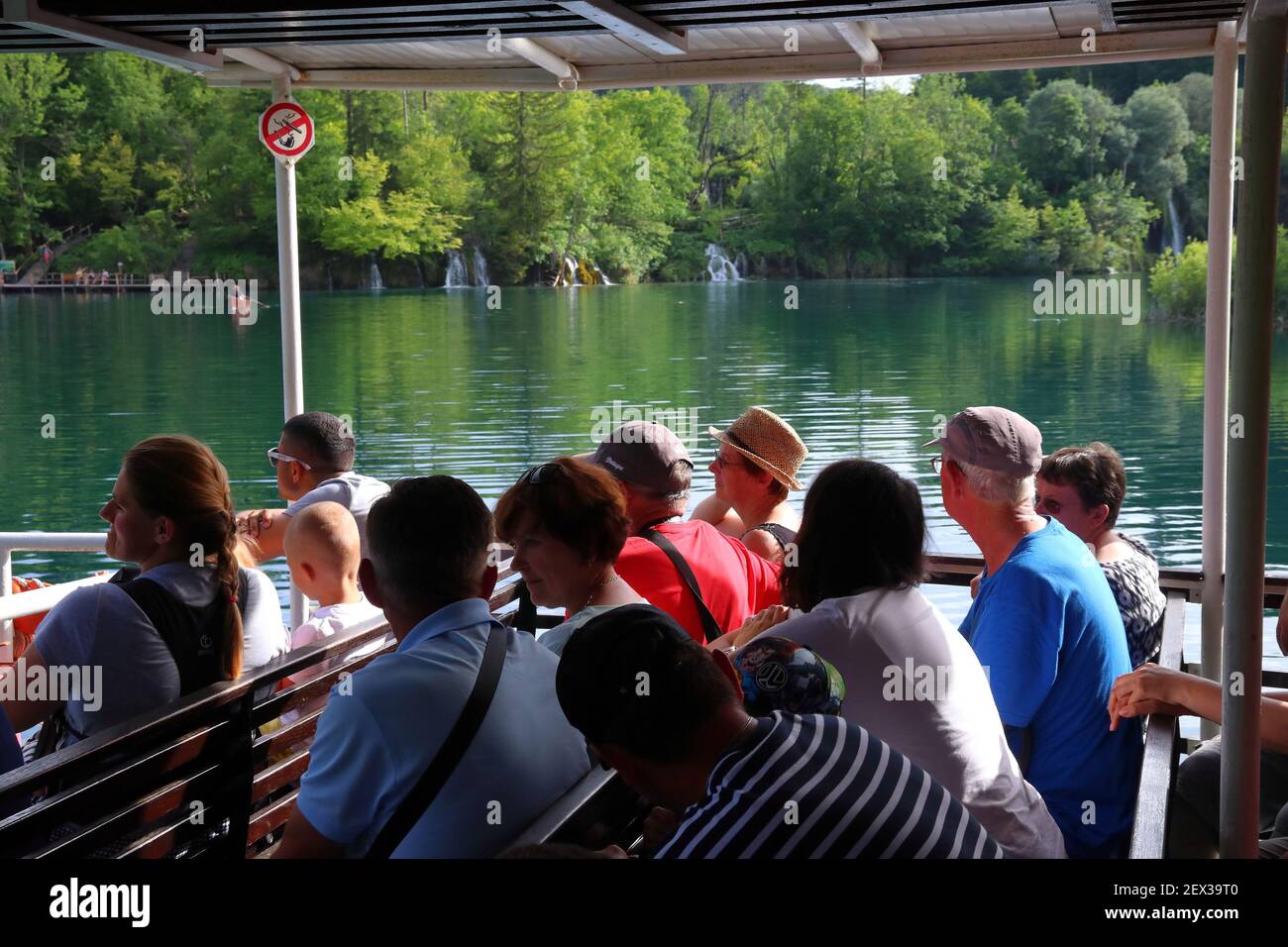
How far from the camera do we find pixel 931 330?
143ft

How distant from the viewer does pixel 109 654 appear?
92.7 inches

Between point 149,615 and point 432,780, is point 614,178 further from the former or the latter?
point 432,780

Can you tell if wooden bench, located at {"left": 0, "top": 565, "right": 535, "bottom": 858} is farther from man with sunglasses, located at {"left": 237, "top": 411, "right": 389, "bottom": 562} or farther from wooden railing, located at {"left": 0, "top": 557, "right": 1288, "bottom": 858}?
man with sunglasses, located at {"left": 237, "top": 411, "right": 389, "bottom": 562}

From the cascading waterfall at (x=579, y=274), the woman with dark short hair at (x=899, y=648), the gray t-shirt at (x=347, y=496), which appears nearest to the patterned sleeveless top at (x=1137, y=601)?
the woman with dark short hair at (x=899, y=648)

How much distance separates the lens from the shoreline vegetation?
153ft

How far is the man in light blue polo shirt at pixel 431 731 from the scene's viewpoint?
1733 mm

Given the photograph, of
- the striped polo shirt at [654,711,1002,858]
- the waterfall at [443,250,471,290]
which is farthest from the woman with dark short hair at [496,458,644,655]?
the waterfall at [443,250,471,290]

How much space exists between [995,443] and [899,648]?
75cm

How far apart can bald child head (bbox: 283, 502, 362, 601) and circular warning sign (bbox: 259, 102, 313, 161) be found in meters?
1.68

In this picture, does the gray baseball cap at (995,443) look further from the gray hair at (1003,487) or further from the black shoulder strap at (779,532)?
the black shoulder strap at (779,532)

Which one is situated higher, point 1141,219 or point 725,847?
point 1141,219

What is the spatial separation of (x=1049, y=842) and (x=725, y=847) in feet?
2.77
